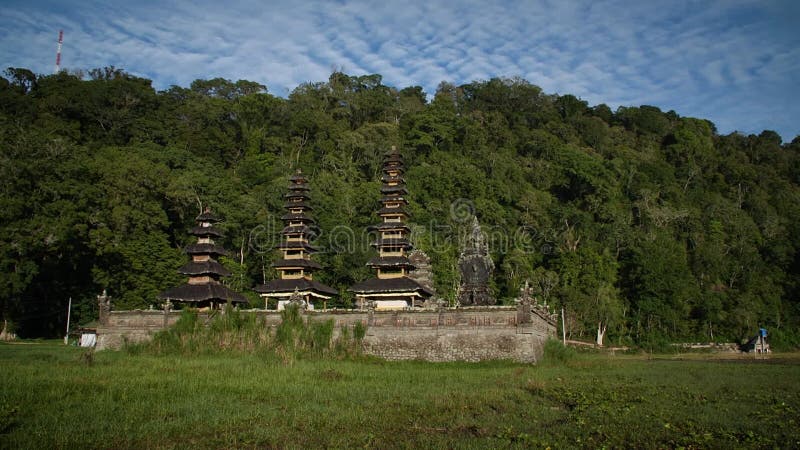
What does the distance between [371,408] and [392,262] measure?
24.2m

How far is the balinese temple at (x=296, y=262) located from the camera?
136 feet

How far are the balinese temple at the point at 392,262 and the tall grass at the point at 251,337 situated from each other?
502 cm

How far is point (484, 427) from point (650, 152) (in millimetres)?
82731

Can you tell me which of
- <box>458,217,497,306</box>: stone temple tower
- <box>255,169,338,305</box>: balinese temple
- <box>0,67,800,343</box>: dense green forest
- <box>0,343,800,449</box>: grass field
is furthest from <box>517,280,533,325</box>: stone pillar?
<box>0,67,800,343</box>: dense green forest

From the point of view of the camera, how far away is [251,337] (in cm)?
3161

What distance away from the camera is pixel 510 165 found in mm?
72625

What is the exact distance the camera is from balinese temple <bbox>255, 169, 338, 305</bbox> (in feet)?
136

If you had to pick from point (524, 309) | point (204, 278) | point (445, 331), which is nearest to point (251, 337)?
point (445, 331)

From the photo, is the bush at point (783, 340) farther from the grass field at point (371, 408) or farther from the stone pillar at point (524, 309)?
the grass field at point (371, 408)

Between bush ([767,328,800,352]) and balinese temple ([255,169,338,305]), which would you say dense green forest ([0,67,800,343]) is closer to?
bush ([767,328,800,352])

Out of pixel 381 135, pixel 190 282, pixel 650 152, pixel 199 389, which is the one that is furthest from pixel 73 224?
pixel 650 152

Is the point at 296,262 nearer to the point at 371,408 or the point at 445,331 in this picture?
the point at 445,331

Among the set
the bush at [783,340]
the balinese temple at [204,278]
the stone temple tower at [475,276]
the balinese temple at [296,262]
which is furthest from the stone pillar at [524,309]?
the bush at [783,340]

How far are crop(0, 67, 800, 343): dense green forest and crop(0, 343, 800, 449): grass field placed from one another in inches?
880
